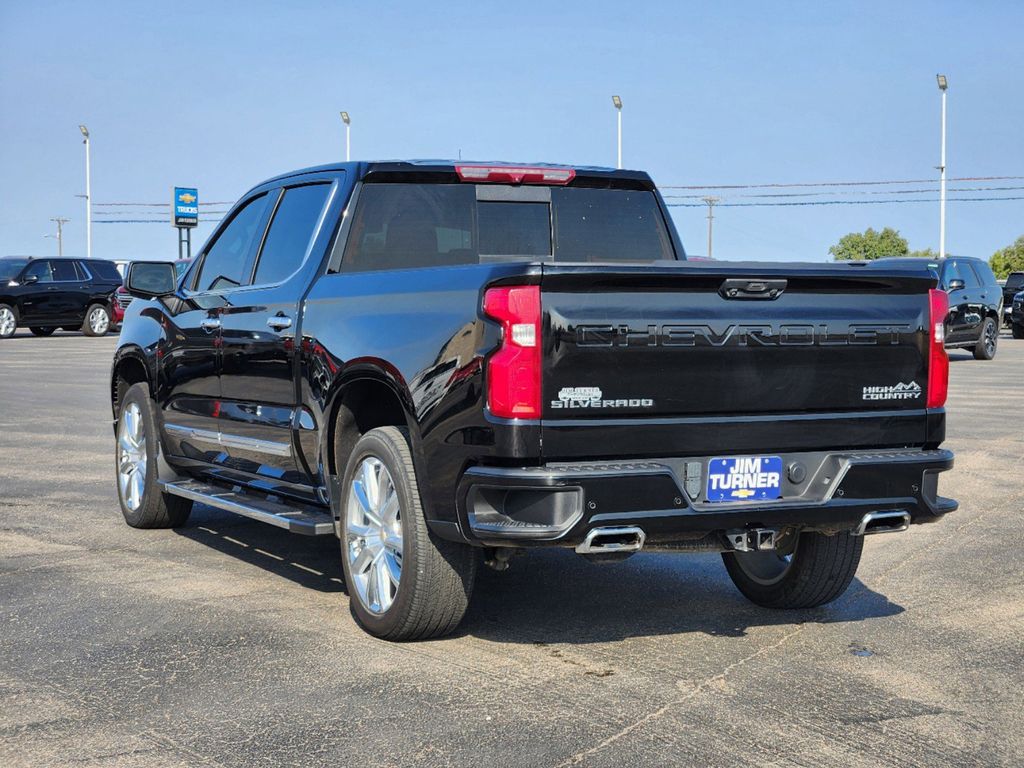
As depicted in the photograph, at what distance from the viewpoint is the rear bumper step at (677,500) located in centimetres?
482

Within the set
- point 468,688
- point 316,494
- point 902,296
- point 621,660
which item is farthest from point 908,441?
point 316,494

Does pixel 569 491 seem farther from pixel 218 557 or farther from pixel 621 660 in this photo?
pixel 218 557

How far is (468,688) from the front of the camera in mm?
4871

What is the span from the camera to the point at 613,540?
16.1ft

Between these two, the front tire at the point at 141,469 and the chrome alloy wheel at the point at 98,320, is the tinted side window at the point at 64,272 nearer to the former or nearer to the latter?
the chrome alloy wheel at the point at 98,320

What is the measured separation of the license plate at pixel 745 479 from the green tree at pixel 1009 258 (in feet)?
419

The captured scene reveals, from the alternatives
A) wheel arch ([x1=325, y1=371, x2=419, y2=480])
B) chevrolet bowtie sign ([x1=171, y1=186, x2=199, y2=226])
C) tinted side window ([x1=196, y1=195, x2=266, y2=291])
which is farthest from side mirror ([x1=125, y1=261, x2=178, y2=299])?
chevrolet bowtie sign ([x1=171, y1=186, x2=199, y2=226])

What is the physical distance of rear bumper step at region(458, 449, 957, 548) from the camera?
4820mm

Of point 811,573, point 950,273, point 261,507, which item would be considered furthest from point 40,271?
point 811,573

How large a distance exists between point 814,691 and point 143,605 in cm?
296

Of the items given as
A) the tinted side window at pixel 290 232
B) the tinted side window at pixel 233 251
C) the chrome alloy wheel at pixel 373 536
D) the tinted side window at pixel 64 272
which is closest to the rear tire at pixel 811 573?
the chrome alloy wheel at pixel 373 536

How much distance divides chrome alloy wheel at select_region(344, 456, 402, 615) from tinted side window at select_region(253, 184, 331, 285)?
4.59ft

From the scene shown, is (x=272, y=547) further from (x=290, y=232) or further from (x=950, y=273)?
(x=950, y=273)

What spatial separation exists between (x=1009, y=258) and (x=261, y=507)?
136 metres
